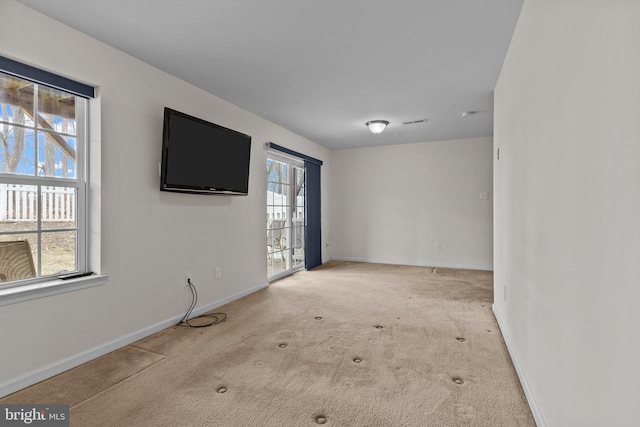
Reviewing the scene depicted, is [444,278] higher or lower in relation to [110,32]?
lower

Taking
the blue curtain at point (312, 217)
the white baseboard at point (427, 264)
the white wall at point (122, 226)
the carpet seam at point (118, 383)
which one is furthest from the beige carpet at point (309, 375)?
the white baseboard at point (427, 264)

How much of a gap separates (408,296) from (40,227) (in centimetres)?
372

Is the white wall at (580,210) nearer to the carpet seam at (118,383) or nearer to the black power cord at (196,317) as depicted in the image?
the carpet seam at (118,383)

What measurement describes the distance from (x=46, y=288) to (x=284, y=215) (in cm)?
345

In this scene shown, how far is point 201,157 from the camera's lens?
3.22 metres

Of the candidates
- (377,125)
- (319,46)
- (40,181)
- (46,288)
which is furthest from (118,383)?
(377,125)

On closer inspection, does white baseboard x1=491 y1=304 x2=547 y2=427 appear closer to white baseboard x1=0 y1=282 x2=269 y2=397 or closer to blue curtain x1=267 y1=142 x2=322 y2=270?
white baseboard x1=0 y1=282 x2=269 y2=397

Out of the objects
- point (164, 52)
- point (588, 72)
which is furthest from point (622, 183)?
point (164, 52)

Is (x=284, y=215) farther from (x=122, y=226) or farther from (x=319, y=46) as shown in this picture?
(x=319, y=46)

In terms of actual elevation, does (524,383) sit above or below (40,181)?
below

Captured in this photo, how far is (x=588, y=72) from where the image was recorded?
3.50 ft

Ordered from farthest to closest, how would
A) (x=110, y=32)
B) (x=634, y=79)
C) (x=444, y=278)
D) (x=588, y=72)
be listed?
1. (x=444, y=278)
2. (x=110, y=32)
3. (x=588, y=72)
4. (x=634, y=79)

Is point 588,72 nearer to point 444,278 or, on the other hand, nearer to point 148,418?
point 148,418

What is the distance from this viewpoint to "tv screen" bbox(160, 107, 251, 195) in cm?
290
